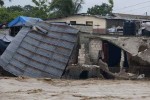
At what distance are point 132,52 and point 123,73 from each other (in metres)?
0.96

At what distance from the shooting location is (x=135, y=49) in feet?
55.7

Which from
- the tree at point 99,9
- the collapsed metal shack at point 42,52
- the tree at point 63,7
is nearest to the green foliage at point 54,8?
the tree at point 63,7

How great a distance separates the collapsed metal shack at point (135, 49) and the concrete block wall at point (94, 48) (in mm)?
278

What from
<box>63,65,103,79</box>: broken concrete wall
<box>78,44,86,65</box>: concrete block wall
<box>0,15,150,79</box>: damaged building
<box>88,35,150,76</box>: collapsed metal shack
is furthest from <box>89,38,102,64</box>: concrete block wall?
<box>63,65,103,79</box>: broken concrete wall

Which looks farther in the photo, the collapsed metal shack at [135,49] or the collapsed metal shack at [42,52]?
the collapsed metal shack at [135,49]

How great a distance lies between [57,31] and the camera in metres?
17.1

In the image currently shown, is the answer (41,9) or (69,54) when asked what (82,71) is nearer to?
(69,54)

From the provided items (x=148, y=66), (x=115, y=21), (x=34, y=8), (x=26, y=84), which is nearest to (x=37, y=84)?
(x=26, y=84)

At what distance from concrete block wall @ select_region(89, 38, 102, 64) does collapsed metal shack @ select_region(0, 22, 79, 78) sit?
860 mm

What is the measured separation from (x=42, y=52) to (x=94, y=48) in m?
2.31

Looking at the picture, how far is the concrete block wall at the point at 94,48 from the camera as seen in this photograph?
1756 centimetres

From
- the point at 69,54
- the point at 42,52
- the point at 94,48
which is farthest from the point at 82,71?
the point at 42,52

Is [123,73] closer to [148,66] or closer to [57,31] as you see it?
[148,66]

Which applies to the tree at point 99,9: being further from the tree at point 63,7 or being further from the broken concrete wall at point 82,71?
the broken concrete wall at point 82,71
